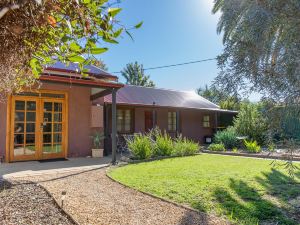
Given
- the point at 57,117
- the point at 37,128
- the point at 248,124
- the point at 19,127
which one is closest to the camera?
the point at 19,127

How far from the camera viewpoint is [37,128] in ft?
30.9

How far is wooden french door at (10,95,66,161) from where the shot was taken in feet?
29.7

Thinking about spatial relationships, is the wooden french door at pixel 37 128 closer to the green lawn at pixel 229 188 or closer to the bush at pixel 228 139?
Answer: the green lawn at pixel 229 188

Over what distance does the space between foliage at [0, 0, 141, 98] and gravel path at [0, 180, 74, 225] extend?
231 cm

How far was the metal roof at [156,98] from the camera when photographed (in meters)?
13.9

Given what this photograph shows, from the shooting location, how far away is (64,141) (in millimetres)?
10055

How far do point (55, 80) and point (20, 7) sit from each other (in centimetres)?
704

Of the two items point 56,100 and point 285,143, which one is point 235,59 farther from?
point 56,100

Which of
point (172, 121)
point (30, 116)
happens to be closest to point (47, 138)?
point (30, 116)

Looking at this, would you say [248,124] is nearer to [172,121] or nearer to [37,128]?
[172,121]

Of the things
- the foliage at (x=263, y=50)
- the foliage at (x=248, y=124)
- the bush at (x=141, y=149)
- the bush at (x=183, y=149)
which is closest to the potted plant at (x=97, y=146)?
the bush at (x=141, y=149)

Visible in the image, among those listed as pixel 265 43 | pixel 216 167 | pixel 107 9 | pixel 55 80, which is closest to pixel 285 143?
pixel 265 43

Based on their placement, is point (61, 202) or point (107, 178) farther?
point (107, 178)

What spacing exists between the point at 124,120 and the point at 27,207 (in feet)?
33.7
